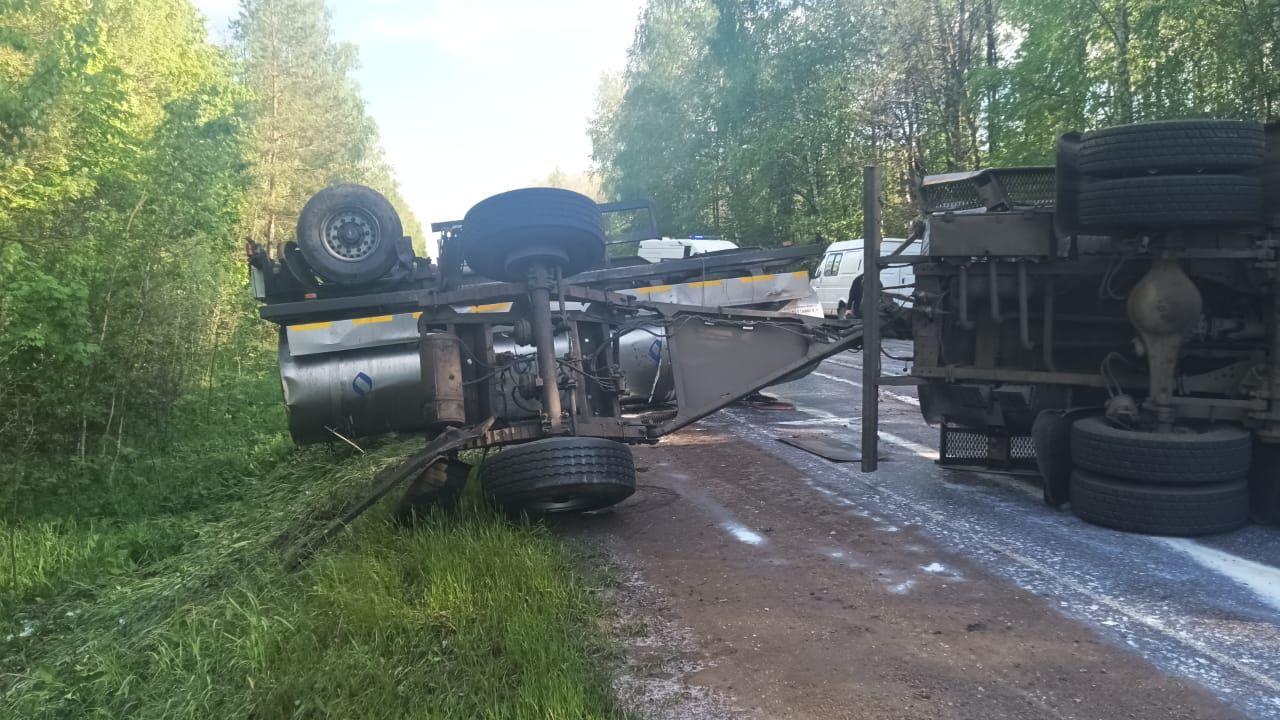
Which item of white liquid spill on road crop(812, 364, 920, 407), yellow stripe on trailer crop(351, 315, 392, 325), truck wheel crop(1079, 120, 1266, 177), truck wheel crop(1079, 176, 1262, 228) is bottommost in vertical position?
white liquid spill on road crop(812, 364, 920, 407)

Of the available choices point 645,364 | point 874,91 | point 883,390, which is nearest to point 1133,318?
point 645,364

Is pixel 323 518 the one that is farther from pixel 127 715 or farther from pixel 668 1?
pixel 668 1

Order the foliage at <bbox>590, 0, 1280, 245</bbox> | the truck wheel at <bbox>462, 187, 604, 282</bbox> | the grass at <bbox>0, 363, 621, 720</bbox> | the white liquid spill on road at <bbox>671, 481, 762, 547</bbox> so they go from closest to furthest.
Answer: the grass at <bbox>0, 363, 621, 720</bbox>, the truck wheel at <bbox>462, 187, 604, 282</bbox>, the white liquid spill on road at <bbox>671, 481, 762, 547</bbox>, the foliage at <bbox>590, 0, 1280, 245</bbox>

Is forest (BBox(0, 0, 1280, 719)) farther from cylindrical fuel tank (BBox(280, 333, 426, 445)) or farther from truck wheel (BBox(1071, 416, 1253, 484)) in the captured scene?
truck wheel (BBox(1071, 416, 1253, 484))

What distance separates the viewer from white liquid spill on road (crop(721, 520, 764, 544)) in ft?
15.8

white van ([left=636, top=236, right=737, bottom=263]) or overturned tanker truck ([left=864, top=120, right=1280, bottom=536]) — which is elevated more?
white van ([left=636, top=236, right=737, bottom=263])

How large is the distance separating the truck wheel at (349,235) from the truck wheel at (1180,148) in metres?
5.28

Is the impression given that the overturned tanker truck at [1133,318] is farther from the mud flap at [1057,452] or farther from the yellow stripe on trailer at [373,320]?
the yellow stripe on trailer at [373,320]

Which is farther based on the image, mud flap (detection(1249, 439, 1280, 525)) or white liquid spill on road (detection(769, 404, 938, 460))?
white liquid spill on road (detection(769, 404, 938, 460))

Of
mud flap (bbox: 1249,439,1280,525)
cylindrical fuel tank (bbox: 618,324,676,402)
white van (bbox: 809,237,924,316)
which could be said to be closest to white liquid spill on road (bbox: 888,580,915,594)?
mud flap (bbox: 1249,439,1280,525)

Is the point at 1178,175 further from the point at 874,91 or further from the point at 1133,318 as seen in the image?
the point at 874,91

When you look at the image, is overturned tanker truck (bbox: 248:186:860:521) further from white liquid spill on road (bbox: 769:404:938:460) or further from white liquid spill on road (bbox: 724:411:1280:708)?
white liquid spill on road (bbox: 724:411:1280:708)

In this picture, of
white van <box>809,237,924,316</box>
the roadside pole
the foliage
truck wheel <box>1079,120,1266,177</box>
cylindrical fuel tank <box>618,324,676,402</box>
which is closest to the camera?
truck wheel <box>1079,120,1266,177</box>

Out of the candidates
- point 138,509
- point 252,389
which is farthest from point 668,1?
point 138,509
